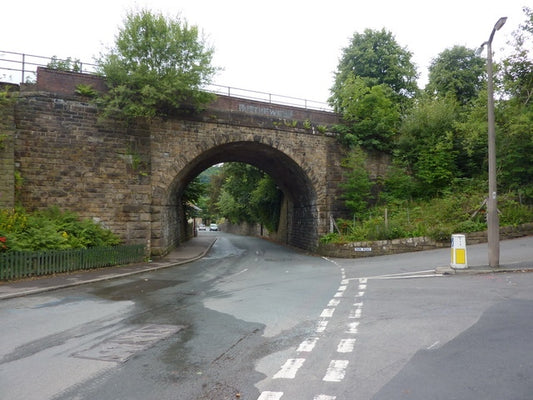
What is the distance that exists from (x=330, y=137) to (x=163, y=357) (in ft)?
67.6

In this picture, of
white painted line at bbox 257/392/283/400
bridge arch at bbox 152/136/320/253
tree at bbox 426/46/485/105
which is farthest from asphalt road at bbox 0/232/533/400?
tree at bbox 426/46/485/105

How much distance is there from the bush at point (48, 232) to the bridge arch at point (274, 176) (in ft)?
11.1

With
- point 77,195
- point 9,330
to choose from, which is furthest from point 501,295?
point 77,195

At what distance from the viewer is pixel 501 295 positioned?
798 cm

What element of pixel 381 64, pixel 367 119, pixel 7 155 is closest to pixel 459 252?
pixel 367 119

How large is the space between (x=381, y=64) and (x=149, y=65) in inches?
956

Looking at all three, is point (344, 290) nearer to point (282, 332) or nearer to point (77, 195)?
point (282, 332)

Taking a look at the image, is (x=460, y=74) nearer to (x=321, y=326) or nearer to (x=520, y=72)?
(x=520, y=72)

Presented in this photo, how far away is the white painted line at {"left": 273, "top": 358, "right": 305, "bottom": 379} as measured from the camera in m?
4.19

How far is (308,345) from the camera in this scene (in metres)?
5.26

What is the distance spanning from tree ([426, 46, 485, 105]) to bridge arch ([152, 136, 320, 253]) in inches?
694

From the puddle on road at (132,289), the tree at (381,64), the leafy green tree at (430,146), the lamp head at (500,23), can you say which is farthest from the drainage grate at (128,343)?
the tree at (381,64)

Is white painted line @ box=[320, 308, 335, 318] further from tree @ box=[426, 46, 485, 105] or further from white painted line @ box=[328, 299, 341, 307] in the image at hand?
tree @ box=[426, 46, 485, 105]

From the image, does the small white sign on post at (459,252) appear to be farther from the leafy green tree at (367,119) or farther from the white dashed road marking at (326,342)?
the leafy green tree at (367,119)
